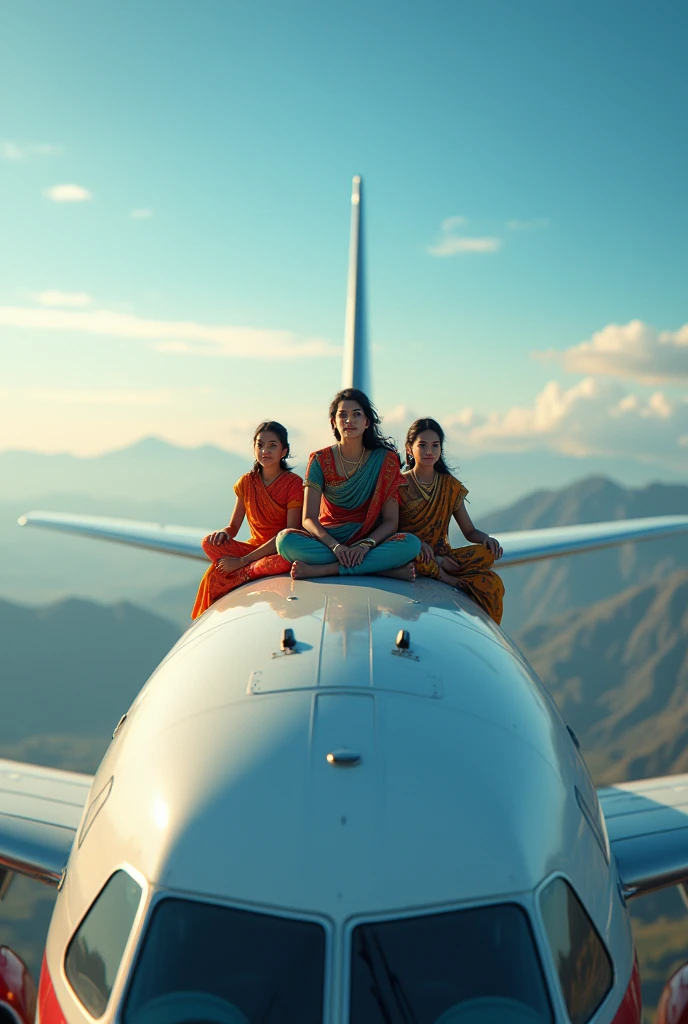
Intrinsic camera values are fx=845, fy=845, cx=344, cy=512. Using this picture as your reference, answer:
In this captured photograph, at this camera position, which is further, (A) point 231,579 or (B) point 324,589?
(A) point 231,579

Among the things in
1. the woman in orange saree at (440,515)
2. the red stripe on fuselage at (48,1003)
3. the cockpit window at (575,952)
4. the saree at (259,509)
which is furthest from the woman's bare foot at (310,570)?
the cockpit window at (575,952)

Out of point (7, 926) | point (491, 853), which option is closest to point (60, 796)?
point (491, 853)

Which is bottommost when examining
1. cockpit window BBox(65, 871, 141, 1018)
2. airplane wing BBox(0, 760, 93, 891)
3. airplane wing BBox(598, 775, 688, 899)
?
airplane wing BBox(0, 760, 93, 891)

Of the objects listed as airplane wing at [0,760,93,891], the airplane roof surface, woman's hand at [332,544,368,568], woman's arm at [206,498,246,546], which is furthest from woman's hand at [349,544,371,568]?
airplane wing at [0,760,93,891]

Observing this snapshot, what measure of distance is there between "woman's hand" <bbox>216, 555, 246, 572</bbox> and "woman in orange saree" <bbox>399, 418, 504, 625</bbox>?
1832 millimetres

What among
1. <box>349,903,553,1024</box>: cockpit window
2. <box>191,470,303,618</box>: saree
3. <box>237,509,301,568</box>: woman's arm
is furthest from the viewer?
<box>191,470,303,618</box>: saree

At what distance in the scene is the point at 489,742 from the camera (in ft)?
16.4

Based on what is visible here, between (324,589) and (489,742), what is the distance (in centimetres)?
267

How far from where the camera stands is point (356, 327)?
21.1 meters

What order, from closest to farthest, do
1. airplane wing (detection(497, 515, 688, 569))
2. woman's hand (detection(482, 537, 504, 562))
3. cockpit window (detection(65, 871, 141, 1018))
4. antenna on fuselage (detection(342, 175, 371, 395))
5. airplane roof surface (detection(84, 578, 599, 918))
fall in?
airplane roof surface (detection(84, 578, 599, 918)) < cockpit window (detection(65, 871, 141, 1018)) < woman's hand (detection(482, 537, 504, 562)) < airplane wing (detection(497, 515, 688, 569)) < antenna on fuselage (detection(342, 175, 371, 395))

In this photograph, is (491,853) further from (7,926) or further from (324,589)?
(7,926)

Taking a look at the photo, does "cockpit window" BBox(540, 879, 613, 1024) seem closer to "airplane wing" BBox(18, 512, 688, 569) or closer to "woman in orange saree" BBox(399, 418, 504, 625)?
"woman in orange saree" BBox(399, 418, 504, 625)

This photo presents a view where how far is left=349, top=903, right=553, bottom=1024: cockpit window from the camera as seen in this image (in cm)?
391

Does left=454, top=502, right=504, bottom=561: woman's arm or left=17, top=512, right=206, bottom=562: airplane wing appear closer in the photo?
left=454, top=502, right=504, bottom=561: woman's arm
